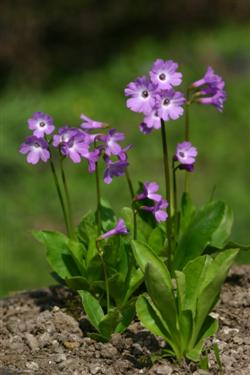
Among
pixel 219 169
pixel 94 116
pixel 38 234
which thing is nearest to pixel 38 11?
pixel 94 116

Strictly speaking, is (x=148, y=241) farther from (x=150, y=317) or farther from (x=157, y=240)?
(x=150, y=317)

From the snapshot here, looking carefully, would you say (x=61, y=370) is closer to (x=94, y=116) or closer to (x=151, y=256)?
(x=151, y=256)

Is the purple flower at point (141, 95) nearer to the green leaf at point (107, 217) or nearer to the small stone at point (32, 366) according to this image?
the green leaf at point (107, 217)

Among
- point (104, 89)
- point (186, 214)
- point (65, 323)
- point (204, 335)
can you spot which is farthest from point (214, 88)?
point (104, 89)

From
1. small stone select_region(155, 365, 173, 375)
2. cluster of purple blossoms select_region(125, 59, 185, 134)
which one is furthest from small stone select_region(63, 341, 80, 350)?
cluster of purple blossoms select_region(125, 59, 185, 134)

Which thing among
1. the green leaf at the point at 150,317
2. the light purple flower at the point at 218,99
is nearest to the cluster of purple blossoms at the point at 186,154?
the light purple flower at the point at 218,99

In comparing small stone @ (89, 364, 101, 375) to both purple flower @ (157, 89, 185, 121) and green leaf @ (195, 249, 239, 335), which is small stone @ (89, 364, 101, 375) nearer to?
green leaf @ (195, 249, 239, 335)

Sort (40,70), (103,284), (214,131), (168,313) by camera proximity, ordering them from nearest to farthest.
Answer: (168,313), (103,284), (214,131), (40,70)

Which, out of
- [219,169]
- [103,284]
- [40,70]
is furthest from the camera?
[40,70]

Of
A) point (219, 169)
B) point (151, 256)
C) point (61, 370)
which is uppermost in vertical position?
point (151, 256)
